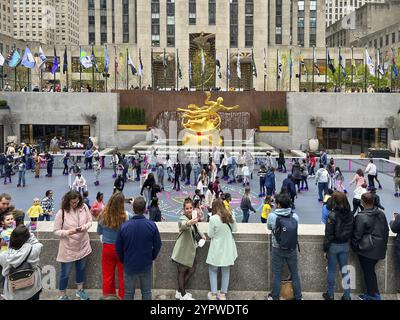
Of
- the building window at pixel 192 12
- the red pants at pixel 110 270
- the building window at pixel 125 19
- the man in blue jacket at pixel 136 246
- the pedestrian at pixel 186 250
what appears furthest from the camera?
the building window at pixel 125 19

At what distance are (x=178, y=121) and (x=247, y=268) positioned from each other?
109 ft

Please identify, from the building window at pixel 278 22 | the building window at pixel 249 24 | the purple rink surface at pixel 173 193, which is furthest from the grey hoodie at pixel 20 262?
the building window at pixel 278 22

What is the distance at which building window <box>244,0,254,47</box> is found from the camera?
6838 centimetres

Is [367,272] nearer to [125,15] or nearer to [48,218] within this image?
[48,218]

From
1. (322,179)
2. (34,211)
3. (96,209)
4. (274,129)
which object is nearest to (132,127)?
(274,129)

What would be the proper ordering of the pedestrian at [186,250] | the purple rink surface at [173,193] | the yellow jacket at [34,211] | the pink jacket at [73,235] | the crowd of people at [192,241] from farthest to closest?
the purple rink surface at [173,193] → the yellow jacket at [34,211] → the pedestrian at [186,250] → the pink jacket at [73,235] → the crowd of people at [192,241]

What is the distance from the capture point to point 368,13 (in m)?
90.9

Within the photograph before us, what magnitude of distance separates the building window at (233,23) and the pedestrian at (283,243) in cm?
6477

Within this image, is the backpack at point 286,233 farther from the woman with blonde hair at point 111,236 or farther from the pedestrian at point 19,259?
the pedestrian at point 19,259

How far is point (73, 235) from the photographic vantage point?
Result: 6562 millimetres

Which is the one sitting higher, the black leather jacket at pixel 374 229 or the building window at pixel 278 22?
the building window at pixel 278 22

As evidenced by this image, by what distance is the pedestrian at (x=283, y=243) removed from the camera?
6.31 metres

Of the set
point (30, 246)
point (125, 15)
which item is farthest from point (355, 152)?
point (125, 15)

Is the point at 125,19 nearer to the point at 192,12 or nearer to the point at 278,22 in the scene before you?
the point at 192,12
